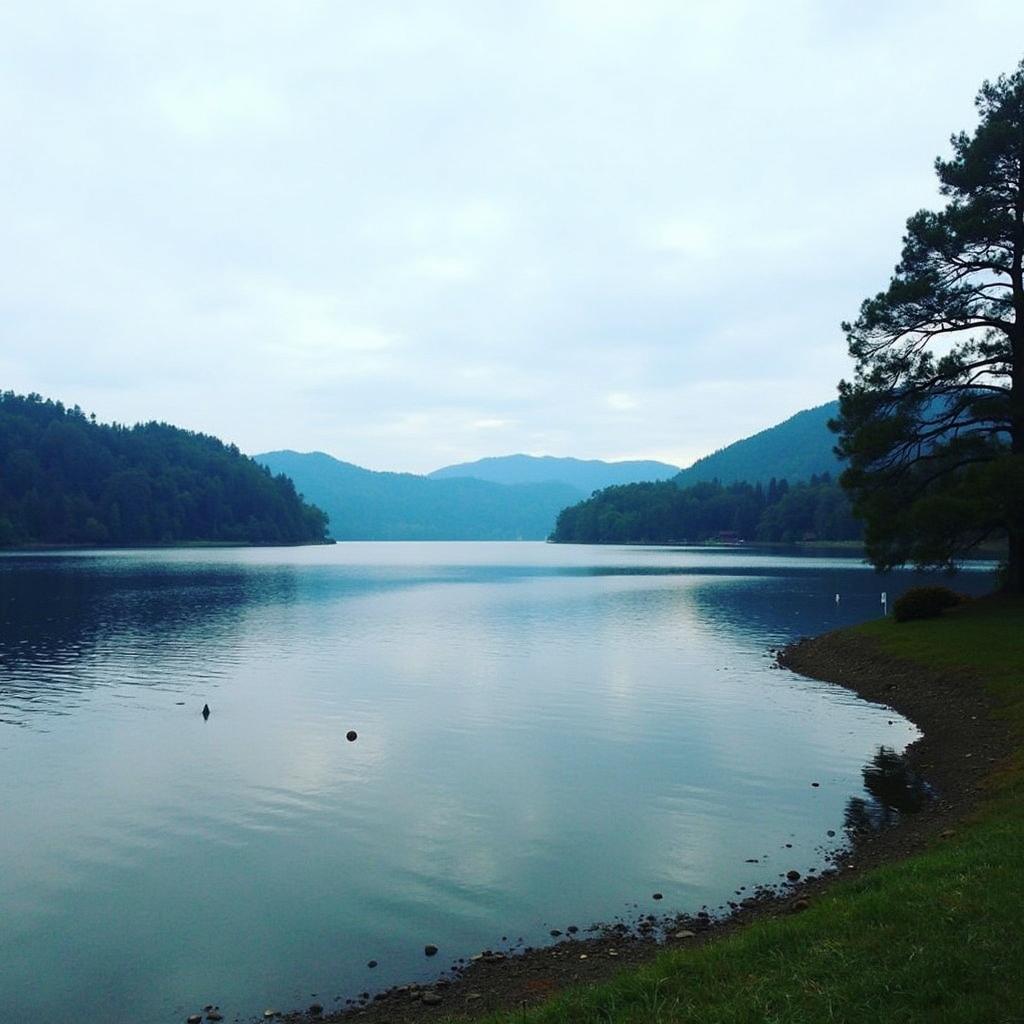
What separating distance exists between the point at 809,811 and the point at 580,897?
864 centimetres

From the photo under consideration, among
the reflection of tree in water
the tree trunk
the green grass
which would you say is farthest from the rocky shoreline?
the tree trunk

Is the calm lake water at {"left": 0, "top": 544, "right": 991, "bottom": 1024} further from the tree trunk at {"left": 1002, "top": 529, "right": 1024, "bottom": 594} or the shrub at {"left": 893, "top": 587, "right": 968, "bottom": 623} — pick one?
the tree trunk at {"left": 1002, "top": 529, "right": 1024, "bottom": 594}

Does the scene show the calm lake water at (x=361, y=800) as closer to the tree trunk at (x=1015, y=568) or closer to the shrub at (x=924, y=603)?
the shrub at (x=924, y=603)

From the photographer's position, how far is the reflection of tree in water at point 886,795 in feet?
73.0

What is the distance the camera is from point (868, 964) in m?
11.0

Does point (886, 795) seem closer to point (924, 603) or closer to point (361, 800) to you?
point (361, 800)

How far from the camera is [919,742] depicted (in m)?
30.3

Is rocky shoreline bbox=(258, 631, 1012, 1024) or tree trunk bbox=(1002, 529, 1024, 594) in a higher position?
tree trunk bbox=(1002, 529, 1024, 594)

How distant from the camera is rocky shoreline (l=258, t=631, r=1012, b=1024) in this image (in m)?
13.4

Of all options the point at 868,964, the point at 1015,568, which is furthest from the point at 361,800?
the point at 1015,568

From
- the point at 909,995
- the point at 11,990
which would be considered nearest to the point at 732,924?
the point at 909,995

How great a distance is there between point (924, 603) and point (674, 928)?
39.2 meters

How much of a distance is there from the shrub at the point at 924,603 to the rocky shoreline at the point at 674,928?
682 inches

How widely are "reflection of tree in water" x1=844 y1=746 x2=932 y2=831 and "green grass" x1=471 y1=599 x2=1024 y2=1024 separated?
6.73 meters
